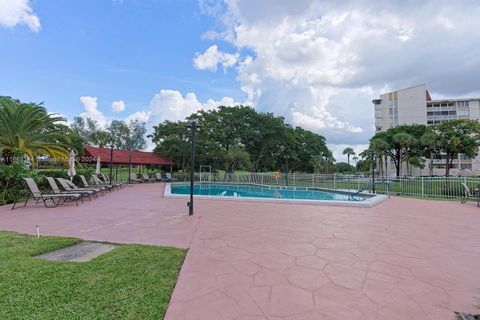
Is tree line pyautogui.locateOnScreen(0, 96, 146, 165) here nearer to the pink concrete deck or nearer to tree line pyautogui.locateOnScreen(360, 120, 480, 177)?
the pink concrete deck

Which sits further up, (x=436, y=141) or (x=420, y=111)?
(x=420, y=111)

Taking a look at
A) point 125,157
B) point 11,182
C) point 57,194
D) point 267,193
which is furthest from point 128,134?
point 57,194

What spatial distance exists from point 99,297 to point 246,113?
A: 1273 inches

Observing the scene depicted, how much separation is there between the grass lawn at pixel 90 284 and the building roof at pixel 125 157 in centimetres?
2236

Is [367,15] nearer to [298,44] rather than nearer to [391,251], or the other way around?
[298,44]

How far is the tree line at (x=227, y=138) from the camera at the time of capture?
31.2m

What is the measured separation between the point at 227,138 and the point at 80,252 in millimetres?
29061

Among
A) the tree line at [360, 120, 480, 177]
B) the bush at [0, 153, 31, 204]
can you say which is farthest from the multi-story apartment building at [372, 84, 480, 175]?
the bush at [0, 153, 31, 204]

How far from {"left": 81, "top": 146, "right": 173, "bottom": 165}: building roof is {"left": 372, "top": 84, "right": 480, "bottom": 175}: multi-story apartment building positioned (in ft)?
149

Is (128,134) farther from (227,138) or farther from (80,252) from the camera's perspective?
(80,252)

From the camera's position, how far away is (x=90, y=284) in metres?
2.94

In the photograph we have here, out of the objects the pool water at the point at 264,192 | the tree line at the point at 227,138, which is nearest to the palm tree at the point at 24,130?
the pool water at the point at 264,192

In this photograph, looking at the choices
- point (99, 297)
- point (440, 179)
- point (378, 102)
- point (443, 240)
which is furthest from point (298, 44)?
point (378, 102)

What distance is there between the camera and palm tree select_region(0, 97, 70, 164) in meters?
12.5
